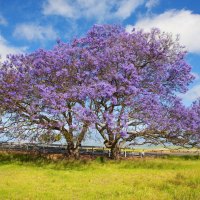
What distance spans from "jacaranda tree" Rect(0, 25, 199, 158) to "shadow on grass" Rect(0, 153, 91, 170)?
197 cm

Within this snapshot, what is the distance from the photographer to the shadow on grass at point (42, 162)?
29297 mm

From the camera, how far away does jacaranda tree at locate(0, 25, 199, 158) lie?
29844 mm

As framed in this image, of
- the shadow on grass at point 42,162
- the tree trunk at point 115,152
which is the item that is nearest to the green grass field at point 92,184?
the shadow on grass at point 42,162

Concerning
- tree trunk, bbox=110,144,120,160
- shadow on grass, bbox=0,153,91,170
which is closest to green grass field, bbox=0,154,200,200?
shadow on grass, bbox=0,153,91,170

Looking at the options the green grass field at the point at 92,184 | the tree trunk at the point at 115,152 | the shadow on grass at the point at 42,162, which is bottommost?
the green grass field at the point at 92,184

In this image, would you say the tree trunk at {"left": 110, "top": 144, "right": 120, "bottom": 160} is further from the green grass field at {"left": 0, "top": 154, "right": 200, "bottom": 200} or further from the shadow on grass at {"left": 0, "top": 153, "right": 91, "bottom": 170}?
the green grass field at {"left": 0, "top": 154, "right": 200, "bottom": 200}

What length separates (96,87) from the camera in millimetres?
29359

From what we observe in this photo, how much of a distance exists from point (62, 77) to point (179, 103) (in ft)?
34.9

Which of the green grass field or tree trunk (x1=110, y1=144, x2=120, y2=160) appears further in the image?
tree trunk (x1=110, y1=144, x2=120, y2=160)

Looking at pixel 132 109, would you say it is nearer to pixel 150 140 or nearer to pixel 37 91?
pixel 150 140

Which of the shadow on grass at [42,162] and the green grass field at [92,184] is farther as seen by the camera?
the shadow on grass at [42,162]

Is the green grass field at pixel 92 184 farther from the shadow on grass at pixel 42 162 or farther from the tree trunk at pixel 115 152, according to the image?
the tree trunk at pixel 115 152

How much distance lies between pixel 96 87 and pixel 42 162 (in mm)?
7675

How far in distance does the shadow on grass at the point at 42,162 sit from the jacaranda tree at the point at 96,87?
197cm
